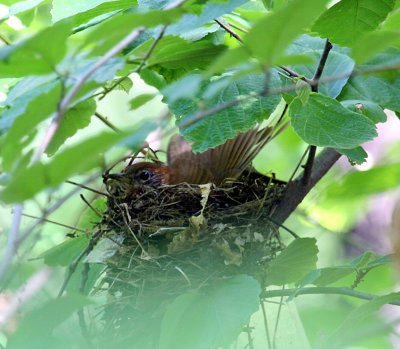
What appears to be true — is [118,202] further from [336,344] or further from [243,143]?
[336,344]

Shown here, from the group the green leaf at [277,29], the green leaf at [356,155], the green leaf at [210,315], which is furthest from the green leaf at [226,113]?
the green leaf at [277,29]

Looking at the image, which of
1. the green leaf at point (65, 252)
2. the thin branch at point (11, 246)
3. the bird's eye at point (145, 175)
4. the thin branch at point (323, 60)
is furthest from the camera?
the bird's eye at point (145, 175)

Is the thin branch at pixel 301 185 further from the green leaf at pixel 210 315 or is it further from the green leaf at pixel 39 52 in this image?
the green leaf at pixel 39 52

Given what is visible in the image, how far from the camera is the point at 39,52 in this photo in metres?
1.05

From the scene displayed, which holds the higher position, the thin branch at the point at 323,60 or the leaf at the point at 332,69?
the thin branch at the point at 323,60

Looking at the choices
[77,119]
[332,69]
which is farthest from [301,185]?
[77,119]

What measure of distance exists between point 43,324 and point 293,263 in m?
1.14

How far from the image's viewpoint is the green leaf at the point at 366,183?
189 centimetres

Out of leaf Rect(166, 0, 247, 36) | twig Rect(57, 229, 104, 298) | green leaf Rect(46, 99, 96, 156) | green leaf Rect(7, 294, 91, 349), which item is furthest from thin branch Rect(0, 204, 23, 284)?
twig Rect(57, 229, 104, 298)

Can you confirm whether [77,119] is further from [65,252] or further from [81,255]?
[65,252]

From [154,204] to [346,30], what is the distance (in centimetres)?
129

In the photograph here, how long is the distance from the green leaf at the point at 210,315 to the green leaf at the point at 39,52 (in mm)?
633

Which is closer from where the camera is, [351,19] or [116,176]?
[351,19]

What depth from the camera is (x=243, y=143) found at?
2885 millimetres
